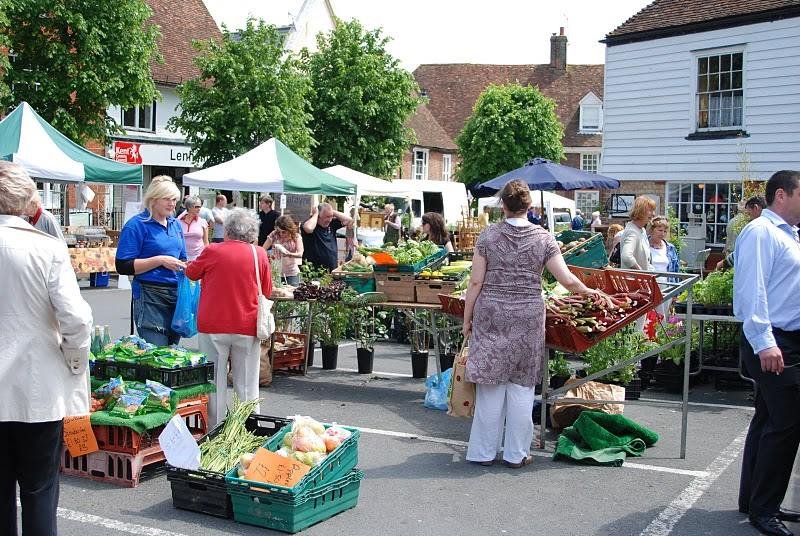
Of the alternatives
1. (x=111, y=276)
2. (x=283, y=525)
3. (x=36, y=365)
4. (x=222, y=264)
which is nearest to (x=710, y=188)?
(x=111, y=276)

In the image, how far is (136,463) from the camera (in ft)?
19.6

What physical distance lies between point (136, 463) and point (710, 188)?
16258 millimetres

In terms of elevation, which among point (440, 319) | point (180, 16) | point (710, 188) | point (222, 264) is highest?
point (180, 16)

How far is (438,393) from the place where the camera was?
28.3 ft

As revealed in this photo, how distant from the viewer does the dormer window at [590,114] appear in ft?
179

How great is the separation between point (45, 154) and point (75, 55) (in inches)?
370

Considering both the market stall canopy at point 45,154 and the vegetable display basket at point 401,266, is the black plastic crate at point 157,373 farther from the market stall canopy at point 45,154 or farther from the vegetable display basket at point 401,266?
the market stall canopy at point 45,154

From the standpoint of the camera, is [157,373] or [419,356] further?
[419,356]

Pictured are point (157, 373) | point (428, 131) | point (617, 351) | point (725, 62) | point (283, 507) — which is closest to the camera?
point (283, 507)

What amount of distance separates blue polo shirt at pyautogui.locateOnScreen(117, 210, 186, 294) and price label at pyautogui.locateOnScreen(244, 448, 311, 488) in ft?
8.51

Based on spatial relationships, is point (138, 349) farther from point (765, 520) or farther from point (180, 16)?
point (180, 16)

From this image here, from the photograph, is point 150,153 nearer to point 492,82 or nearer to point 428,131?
point 428,131

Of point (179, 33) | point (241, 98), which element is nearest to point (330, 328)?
point (241, 98)

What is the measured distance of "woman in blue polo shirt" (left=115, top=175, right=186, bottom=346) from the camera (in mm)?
7301
